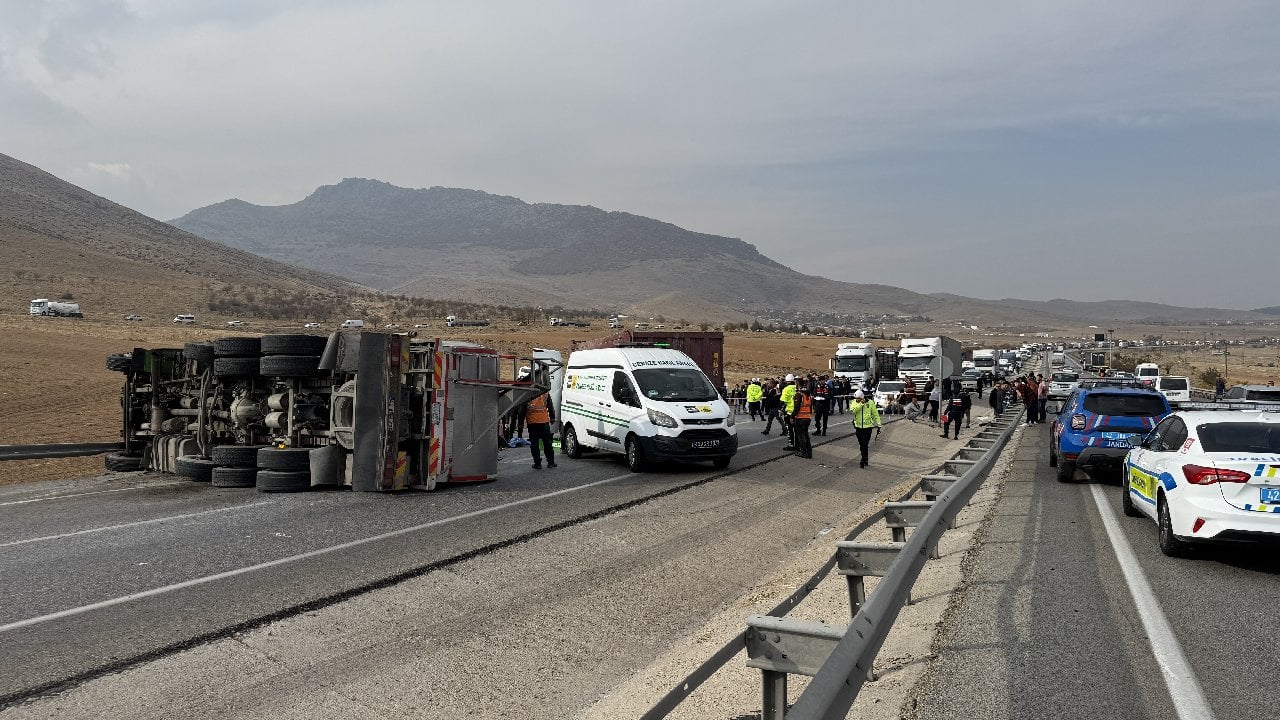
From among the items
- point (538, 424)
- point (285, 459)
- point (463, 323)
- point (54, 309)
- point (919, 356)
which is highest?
point (54, 309)

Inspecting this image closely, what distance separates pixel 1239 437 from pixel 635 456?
9370mm

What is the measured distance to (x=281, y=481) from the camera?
12.8 metres

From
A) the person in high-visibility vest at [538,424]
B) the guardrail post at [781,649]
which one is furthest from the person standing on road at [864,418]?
the guardrail post at [781,649]

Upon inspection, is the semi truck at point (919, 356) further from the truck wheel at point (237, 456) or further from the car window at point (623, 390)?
the truck wheel at point (237, 456)

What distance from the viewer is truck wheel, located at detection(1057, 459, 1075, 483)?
45.6 ft

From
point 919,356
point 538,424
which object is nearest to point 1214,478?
point 538,424

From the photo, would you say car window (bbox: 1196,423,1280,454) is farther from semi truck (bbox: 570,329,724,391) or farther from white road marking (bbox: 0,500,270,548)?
semi truck (bbox: 570,329,724,391)

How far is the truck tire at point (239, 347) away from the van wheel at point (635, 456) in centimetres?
Answer: 626

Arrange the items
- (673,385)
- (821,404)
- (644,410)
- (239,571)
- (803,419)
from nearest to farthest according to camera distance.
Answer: (239,571)
(644,410)
(673,385)
(803,419)
(821,404)

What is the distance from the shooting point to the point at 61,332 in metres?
47.2

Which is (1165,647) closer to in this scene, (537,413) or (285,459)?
(285,459)

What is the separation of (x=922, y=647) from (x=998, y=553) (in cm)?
317

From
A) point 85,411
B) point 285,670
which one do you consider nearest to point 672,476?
point 285,670

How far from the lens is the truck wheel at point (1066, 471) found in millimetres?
13906
